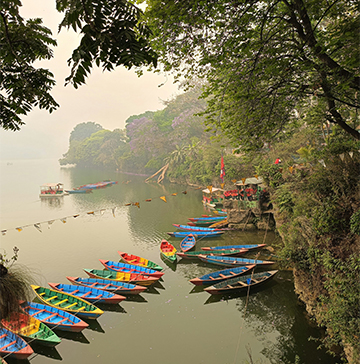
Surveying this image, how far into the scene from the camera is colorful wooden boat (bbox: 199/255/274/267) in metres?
11.8

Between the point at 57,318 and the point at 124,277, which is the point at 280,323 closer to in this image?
the point at 124,277

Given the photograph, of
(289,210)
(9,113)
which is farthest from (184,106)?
(9,113)

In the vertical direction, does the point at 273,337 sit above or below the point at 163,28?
below

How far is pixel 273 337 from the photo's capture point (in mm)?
7793

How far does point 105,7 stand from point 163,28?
137 inches

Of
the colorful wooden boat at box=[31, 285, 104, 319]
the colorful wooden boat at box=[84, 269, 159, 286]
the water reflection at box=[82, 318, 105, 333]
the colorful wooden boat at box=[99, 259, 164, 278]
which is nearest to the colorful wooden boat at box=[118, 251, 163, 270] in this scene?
the colorful wooden boat at box=[99, 259, 164, 278]

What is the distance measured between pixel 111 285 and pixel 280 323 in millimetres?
6213

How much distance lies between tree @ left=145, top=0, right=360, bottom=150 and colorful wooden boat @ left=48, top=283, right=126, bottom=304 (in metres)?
7.16

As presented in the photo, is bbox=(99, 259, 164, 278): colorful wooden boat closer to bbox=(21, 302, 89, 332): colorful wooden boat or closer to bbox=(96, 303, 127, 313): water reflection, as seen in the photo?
bbox=(96, 303, 127, 313): water reflection

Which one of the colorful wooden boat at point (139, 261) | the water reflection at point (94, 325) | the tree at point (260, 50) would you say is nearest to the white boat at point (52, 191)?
the colorful wooden boat at point (139, 261)

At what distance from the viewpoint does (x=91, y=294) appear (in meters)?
10.1

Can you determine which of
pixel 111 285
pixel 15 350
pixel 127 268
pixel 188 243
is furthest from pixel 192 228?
pixel 15 350

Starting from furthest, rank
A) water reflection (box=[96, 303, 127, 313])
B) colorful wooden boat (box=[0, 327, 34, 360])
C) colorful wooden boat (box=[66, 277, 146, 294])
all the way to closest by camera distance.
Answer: colorful wooden boat (box=[66, 277, 146, 294]) → water reflection (box=[96, 303, 127, 313]) → colorful wooden boat (box=[0, 327, 34, 360])

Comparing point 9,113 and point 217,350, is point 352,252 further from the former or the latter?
point 9,113
